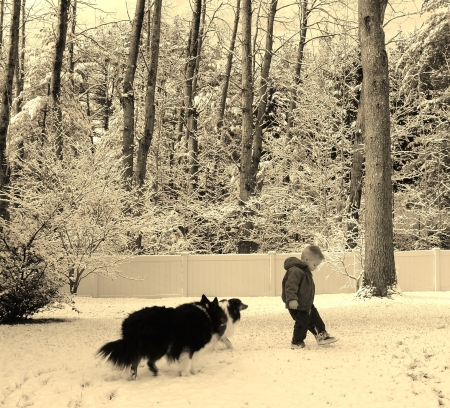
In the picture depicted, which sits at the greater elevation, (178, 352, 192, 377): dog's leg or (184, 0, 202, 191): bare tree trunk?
(184, 0, 202, 191): bare tree trunk

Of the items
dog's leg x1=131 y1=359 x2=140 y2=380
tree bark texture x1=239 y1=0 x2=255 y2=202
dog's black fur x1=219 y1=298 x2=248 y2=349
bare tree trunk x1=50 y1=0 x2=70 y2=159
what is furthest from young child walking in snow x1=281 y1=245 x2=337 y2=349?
tree bark texture x1=239 y1=0 x2=255 y2=202

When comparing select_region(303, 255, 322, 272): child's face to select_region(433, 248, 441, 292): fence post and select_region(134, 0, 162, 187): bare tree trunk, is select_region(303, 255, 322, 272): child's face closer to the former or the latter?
select_region(134, 0, 162, 187): bare tree trunk

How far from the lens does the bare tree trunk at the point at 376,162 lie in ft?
45.9

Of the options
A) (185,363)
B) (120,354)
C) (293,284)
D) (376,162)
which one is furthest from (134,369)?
(376,162)

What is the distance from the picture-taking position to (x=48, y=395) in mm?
6469

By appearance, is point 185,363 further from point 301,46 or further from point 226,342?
point 301,46

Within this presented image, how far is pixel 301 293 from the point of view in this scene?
794 cm

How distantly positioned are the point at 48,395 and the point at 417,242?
20519 millimetres

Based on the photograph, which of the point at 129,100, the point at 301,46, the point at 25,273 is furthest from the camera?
the point at 301,46

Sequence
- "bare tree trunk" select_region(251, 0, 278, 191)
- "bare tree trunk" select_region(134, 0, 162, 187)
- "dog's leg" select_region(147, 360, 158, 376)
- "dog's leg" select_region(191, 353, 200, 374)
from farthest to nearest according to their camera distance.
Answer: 1. "bare tree trunk" select_region(251, 0, 278, 191)
2. "bare tree trunk" select_region(134, 0, 162, 187)
3. "dog's leg" select_region(191, 353, 200, 374)
4. "dog's leg" select_region(147, 360, 158, 376)

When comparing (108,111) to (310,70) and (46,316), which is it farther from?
(46,316)

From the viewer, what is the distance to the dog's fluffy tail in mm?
6688

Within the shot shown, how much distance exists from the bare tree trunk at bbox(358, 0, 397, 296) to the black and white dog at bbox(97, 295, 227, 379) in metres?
7.64

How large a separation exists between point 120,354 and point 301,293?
8.35 ft
